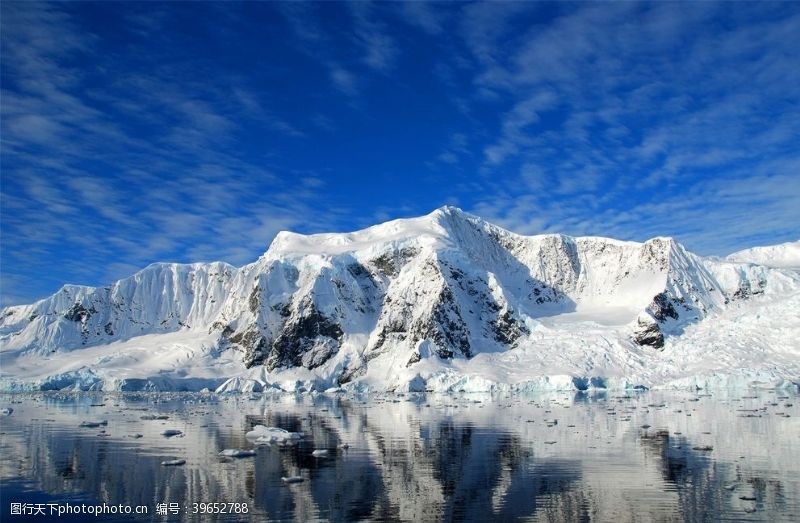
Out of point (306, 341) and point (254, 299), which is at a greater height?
point (254, 299)

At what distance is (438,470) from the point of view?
36.0m

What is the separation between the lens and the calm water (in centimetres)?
2662

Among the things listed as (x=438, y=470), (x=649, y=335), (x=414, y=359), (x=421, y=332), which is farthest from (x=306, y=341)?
(x=438, y=470)

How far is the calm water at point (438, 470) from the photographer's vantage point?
26625mm

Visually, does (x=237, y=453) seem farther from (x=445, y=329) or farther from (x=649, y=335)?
(x=649, y=335)

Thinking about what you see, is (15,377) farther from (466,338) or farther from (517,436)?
(517,436)

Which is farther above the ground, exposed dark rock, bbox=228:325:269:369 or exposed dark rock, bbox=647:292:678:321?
exposed dark rock, bbox=647:292:678:321

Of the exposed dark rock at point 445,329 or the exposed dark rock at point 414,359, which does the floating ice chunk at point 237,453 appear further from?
the exposed dark rock at point 445,329

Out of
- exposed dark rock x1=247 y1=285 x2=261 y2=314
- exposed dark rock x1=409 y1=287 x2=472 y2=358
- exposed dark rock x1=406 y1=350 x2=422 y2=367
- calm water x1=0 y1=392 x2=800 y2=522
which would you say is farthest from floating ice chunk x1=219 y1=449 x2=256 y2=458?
exposed dark rock x1=247 y1=285 x2=261 y2=314

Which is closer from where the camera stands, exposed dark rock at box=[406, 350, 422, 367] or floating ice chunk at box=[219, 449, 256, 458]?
floating ice chunk at box=[219, 449, 256, 458]

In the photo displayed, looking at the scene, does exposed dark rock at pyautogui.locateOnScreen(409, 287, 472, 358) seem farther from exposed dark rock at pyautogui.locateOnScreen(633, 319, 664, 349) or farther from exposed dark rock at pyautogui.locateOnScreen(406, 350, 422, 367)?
exposed dark rock at pyautogui.locateOnScreen(633, 319, 664, 349)

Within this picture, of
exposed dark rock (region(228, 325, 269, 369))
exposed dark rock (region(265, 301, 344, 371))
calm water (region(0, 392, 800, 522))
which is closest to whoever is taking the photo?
calm water (region(0, 392, 800, 522))

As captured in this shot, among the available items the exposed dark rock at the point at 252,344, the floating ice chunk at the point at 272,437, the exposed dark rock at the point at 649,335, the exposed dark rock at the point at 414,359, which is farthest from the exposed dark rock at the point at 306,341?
the floating ice chunk at the point at 272,437

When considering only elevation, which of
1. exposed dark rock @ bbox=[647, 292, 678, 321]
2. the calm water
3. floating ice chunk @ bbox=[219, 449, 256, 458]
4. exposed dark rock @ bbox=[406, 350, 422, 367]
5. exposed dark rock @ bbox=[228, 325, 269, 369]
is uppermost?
exposed dark rock @ bbox=[647, 292, 678, 321]
